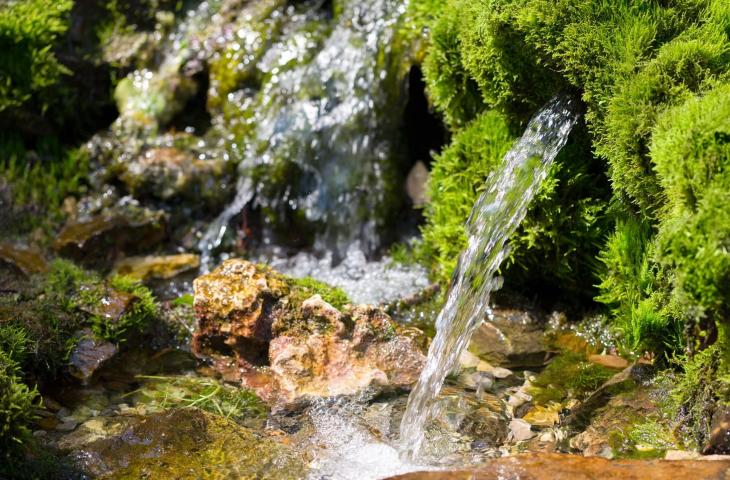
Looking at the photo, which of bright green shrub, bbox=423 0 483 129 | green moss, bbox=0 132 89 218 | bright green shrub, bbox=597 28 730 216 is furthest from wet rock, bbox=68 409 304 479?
green moss, bbox=0 132 89 218

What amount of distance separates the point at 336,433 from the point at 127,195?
454 cm

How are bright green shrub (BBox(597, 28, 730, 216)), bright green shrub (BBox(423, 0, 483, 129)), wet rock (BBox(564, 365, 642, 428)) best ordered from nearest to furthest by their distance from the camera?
bright green shrub (BBox(597, 28, 730, 216)) < wet rock (BBox(564, 365, 642, 428)) < bright green shrub (BBox(423, 0, 483, 129))

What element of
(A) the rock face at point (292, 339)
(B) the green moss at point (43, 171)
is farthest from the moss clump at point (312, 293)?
(B) the green moss at point (43, 171)

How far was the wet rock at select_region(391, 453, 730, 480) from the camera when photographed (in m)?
3.16

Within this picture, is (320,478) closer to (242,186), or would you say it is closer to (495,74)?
(495,74)

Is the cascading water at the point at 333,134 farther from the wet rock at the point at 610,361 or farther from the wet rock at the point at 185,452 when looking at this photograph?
the wet rock at the point at 185,452

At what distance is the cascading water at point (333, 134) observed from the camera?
701 cm

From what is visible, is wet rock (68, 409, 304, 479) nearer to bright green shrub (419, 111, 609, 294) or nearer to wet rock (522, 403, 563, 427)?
wet rock (522, 403, 563, 427)

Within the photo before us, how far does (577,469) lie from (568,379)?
132 cm

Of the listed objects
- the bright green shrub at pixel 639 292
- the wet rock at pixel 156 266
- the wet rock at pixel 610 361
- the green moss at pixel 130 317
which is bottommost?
the wet rock at pixel 156 266

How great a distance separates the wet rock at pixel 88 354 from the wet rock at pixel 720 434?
→ 3639 mm

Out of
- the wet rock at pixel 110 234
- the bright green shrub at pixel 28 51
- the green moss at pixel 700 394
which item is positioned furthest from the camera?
the bright green shrub at pixel 28 51

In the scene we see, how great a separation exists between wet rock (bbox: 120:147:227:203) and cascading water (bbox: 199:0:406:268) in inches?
11.9

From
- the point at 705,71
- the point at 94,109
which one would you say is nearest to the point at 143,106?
the point at 94,109
